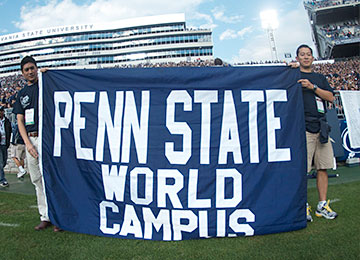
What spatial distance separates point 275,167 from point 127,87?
1679 mm

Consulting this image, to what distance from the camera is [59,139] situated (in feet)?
8.71

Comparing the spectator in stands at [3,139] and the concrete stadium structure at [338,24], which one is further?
the concrete stadium structure at [338,24]

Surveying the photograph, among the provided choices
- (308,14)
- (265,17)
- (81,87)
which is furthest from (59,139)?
(308,14)

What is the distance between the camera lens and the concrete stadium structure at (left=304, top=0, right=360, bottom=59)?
3981 cm

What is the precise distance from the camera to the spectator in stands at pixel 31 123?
107 inches

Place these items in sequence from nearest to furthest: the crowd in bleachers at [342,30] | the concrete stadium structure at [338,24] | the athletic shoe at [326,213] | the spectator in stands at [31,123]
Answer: the athletic shoe at [326,213], the spectator in stands at [31,123], the concrete stadium structure at [338,24], the crowd in bleachers at [342,30]

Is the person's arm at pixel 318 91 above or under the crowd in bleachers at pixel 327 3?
under

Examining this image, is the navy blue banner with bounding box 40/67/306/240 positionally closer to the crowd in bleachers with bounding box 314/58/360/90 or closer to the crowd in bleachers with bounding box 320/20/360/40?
the crowd in bleachers with bounding box 314/58/360/90

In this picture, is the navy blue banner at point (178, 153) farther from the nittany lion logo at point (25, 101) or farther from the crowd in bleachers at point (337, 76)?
the crowd in bleachers at point (337, 76)

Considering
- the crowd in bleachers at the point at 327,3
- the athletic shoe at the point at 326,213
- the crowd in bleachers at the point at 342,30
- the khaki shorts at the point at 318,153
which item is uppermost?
the crowd in bleachers at the point at 327,3

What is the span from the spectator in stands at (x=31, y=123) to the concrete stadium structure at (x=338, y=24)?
46.5 m

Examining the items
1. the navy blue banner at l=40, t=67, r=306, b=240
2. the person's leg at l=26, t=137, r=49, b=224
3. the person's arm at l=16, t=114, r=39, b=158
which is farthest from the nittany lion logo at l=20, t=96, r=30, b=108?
the person's leg at l=26, t=137, r=49, b=224

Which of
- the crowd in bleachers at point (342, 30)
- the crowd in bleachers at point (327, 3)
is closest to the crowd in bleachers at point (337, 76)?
the crowd in bleachers at point (342, 30)

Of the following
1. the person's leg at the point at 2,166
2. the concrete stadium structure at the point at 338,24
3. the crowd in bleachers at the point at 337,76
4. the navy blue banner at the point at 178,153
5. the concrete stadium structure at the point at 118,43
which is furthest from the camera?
the concrete stadium structure at the point at 118,43
